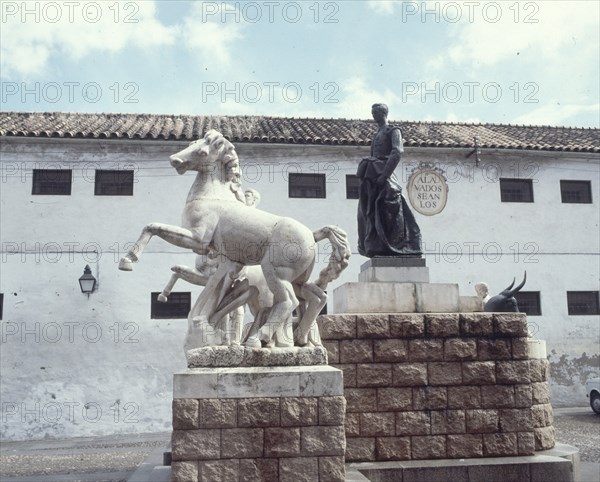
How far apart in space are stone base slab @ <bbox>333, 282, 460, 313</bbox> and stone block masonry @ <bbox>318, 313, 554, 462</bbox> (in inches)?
7.7

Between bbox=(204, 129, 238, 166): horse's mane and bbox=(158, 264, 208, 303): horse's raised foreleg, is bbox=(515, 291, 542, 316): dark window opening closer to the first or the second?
bbox=(158, 264, 208, 303): horse's raised foreleg

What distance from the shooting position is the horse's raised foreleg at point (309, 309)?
542 centimetres

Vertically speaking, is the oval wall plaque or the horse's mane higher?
the oval wall plaque

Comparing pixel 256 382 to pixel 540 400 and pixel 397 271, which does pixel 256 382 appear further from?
pixel 540 400

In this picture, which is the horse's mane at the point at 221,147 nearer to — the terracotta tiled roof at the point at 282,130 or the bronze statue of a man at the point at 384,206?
the bronze statue of a man at the point at 384,206

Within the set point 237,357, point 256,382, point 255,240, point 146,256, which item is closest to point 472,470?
point 256,382

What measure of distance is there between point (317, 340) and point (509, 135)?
14532mm

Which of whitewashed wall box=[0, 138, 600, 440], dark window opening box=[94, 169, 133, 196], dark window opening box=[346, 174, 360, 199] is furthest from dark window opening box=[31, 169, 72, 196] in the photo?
dark window opening box=[346, 174, 360, 199]

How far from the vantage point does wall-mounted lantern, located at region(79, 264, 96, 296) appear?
45.0ft

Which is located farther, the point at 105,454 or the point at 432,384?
the point at 105,454

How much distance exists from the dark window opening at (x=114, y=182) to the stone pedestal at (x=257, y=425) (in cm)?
1080

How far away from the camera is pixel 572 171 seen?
16.3m

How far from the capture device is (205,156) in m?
5.46

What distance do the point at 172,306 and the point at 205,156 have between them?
9.48 meters
